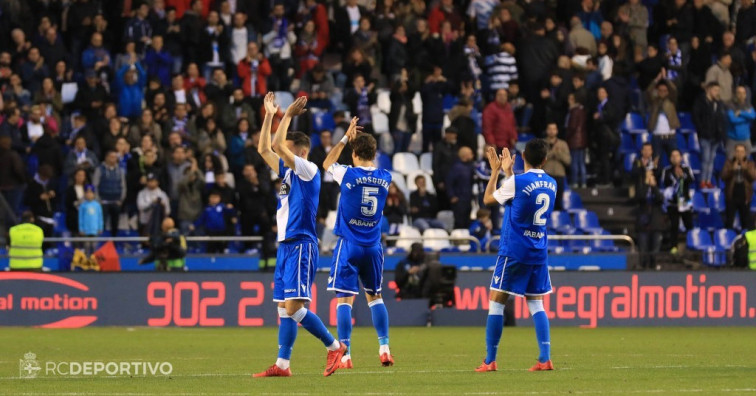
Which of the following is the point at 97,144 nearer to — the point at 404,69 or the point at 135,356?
the point at 404,69

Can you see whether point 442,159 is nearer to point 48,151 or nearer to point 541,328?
point 48,151

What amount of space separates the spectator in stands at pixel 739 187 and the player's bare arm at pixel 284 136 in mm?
17544

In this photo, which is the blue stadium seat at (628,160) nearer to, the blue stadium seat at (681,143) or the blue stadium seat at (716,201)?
the blue stadium seat at (681,143)

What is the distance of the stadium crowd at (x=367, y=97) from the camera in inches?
1107

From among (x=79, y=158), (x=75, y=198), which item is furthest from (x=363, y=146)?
(x=79, y=158)

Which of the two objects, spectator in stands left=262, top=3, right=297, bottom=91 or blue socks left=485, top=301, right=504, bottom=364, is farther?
spectator in stands left=262, top=3, right=297, bottom=91

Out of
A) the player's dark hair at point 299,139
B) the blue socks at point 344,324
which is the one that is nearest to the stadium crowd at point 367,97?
the blue socks at point 344,324

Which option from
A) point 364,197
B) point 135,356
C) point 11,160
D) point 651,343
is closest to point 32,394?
point 364,197

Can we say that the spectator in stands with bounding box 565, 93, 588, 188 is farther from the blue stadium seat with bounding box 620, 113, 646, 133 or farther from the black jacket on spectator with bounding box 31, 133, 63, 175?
the black jacket on spectator with bounding box 31, 133, 63, 175

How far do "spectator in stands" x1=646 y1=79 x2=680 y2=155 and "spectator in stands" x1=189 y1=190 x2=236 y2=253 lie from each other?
30.7 feet

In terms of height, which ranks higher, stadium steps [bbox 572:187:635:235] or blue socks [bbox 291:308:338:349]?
stadium steps [bbox 572:187:635:235]

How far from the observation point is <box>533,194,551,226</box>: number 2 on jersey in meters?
13.8

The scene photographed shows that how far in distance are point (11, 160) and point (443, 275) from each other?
8.84 m

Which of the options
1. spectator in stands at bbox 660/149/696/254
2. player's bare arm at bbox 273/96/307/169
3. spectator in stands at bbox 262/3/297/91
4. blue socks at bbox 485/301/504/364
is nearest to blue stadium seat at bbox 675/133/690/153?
spectator in stands at bbox 660/149/696/254
